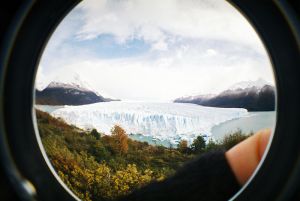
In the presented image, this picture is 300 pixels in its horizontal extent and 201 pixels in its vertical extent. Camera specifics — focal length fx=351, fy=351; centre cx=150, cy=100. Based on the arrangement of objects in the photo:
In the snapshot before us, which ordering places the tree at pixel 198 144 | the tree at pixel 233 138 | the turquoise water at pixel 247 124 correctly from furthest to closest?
the tree at pixel 198 144
the tree at pixel 233 138
the turquoise water at pixel 247 124

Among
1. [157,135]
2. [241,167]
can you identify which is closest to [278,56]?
[241,167]


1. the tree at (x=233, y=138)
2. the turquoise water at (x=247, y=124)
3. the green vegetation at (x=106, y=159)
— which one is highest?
the turquoise water at (x=247, y=124)

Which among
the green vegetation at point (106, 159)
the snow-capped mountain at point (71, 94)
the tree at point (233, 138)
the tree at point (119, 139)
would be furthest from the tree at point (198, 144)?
the snow-capped mountain at point (71, 94)

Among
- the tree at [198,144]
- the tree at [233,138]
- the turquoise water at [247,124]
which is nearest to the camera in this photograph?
the turquoise water at [247,124]

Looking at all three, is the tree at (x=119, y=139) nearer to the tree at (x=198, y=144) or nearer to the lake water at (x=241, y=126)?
the lake water at (x=241, y=126)

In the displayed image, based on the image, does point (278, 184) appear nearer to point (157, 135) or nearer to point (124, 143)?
point (157, 135)

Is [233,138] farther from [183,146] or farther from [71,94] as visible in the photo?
[71,94]

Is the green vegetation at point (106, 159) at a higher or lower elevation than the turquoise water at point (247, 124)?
lower
